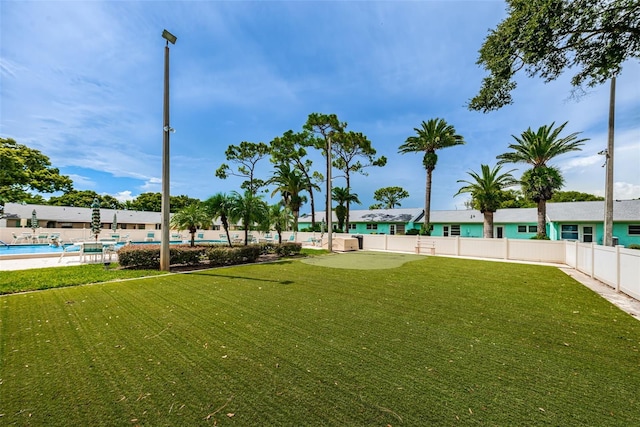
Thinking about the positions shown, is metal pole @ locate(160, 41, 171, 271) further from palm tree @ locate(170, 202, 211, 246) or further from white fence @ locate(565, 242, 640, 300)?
white fence @ locate(565, 242, 640, 300)

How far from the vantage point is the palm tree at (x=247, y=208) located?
13117 mm

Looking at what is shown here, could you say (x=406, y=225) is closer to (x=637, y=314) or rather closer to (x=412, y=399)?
(x=637, y=314)

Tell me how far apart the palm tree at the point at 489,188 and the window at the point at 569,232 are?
6.18 meters

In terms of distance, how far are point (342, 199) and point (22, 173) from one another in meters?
31.2

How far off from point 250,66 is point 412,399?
14.9 metres

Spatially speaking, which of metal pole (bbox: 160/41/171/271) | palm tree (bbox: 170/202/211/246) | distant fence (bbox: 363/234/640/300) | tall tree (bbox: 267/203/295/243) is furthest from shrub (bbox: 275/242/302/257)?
distant fence (bbox: 363/234/640/300)

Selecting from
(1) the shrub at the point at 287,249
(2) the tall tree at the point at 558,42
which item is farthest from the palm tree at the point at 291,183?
(2) the tall tree at the point at 558,42

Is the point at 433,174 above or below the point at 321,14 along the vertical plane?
below

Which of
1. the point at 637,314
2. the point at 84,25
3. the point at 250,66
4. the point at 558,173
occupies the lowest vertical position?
the point at 637,314

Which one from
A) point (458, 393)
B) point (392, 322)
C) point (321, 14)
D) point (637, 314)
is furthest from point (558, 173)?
point (458, 393)

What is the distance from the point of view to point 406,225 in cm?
3108

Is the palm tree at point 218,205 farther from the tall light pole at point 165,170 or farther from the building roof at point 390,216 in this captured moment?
the building roof at point 390,216

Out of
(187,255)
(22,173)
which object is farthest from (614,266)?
(22,173)

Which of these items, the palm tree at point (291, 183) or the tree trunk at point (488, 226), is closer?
the tree trunk at point (488, 226)
